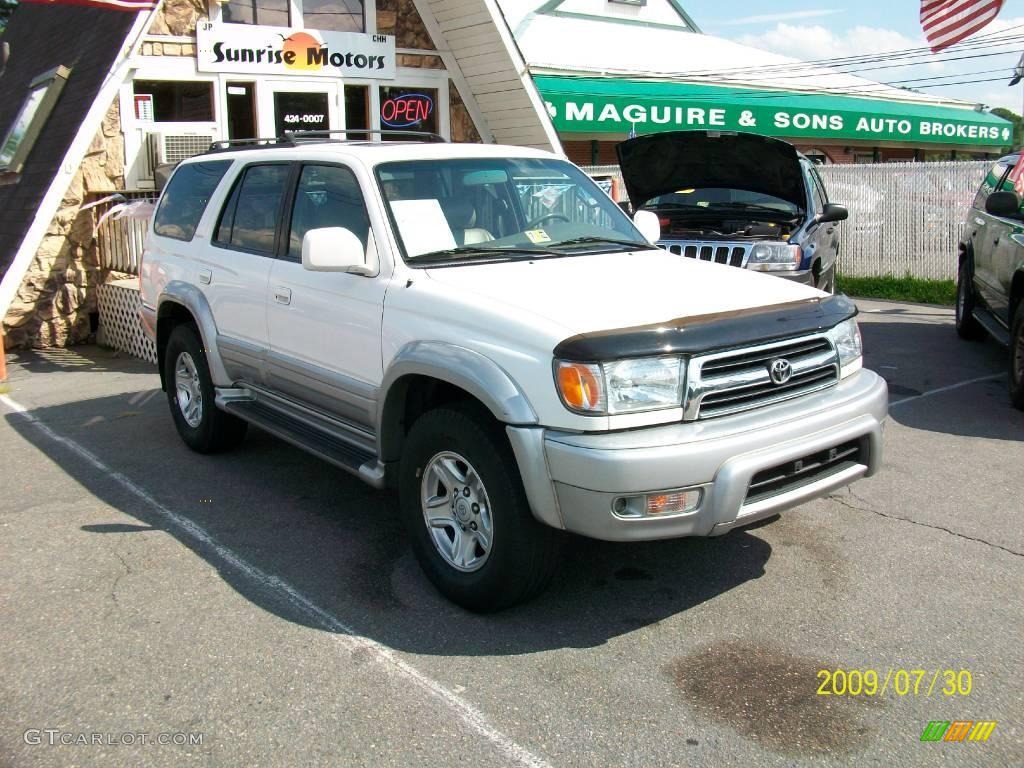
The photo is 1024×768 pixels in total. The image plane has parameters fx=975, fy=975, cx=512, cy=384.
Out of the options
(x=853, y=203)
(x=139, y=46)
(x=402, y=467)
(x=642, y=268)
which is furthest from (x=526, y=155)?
(x=853, y=203)

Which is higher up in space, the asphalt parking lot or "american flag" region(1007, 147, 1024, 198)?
"american flag" region(1007, 147, 1024, 198)

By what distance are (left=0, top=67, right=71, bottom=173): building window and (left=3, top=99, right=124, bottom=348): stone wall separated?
1249 mm

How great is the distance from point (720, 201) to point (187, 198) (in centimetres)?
529

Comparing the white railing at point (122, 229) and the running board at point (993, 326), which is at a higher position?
the white railing at point (122, 229)

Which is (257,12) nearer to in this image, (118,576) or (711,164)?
(711,164)

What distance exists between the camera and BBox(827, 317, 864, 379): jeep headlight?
4.29 m

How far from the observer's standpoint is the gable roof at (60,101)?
11164 mm

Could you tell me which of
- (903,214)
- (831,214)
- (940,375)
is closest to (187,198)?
(831,214)

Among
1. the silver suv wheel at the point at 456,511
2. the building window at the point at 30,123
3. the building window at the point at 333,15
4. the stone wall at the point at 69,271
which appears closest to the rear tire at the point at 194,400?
the silver suv wheel at the point at 456,511

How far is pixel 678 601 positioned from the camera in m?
4.27

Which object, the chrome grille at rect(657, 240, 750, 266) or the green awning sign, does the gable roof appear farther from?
the green awning sign

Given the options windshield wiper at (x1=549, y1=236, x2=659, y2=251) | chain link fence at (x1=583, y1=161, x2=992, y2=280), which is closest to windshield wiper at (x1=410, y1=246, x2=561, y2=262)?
Result: windshield wiper at (x1=549, y1=236, x2=659, y2=251)

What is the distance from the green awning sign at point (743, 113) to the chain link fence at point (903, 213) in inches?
275

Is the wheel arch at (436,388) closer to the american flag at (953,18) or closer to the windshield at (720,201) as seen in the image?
the windshield at (720,201)
